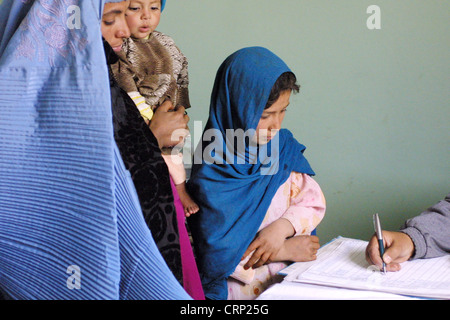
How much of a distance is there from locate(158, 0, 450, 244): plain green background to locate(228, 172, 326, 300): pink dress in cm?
88

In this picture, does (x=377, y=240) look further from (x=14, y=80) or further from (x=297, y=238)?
(x=14, y=80)

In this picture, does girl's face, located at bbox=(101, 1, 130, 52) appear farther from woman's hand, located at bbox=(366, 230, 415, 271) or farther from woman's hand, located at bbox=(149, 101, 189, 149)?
woman's hand, located at bbox=(366, 230, 415, 271)

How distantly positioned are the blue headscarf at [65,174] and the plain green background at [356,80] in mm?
1356

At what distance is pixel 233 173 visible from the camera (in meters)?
1.29

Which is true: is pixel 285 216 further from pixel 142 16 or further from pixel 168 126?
pixel 142 16

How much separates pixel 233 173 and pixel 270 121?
17cm

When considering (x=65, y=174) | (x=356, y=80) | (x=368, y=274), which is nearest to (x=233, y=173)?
(x=368, y=274)

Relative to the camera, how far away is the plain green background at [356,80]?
6.96ft

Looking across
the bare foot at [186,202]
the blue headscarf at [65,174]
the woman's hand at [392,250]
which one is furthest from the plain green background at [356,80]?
the blue headscarf at [65,174]

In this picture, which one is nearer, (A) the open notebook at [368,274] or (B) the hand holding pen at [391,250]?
(A) the open notebook at [368,274]

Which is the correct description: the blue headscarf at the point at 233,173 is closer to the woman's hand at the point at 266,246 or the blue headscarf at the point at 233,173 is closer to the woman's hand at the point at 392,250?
the woman's hand at the point at 266,246

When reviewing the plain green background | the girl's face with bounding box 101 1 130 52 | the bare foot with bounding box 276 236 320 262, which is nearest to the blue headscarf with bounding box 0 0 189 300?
the girl's face with bounding box 101 1 130 52
